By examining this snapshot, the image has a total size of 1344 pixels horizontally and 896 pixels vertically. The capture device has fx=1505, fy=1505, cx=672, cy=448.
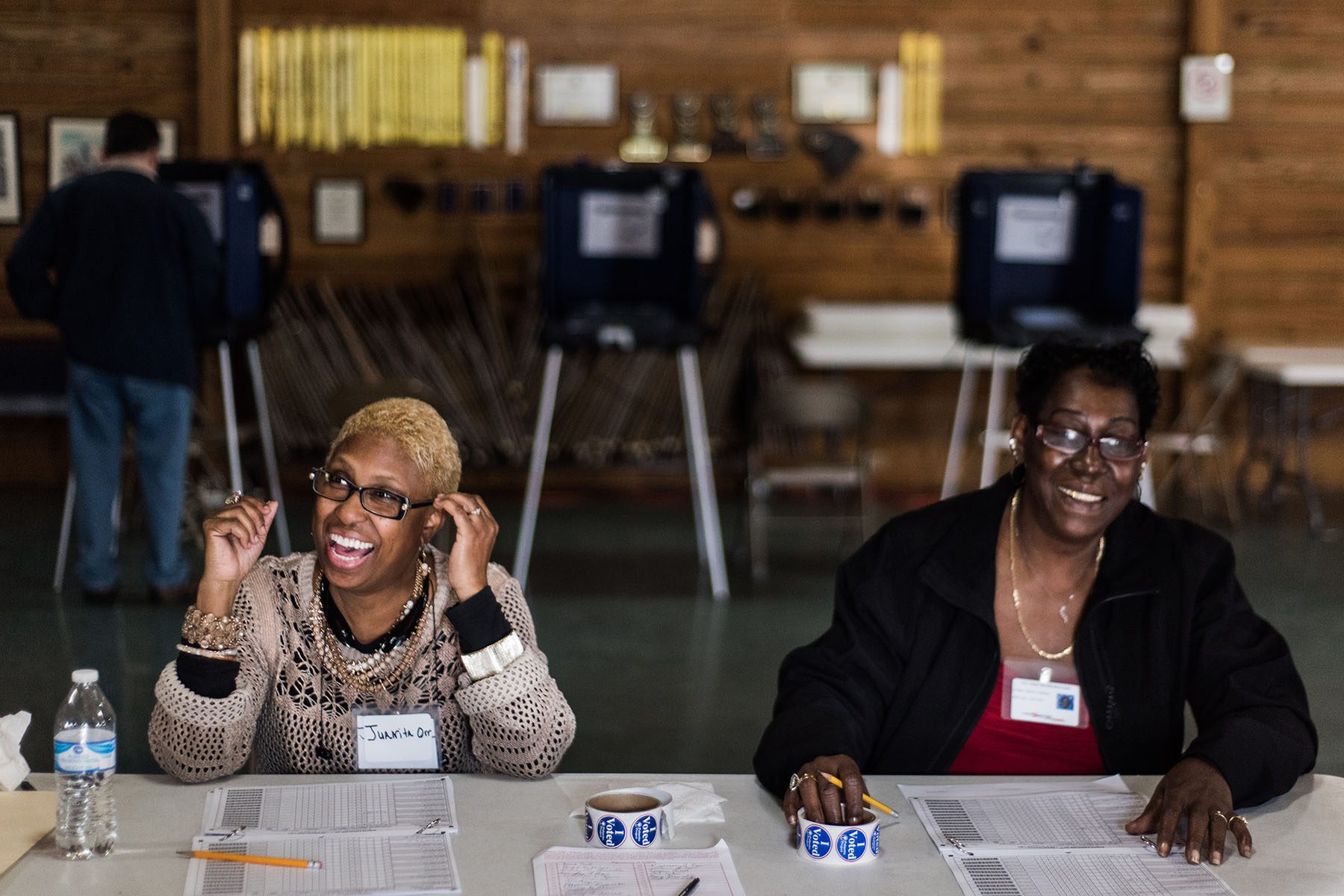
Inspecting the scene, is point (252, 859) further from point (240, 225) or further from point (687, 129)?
point (687, 129)

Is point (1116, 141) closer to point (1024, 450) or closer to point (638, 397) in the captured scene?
point (638, 397)

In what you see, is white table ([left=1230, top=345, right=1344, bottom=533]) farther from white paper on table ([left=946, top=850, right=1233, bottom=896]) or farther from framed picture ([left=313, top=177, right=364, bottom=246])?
white paper on table ([left=946, top=850, right=1233, bottom=896])

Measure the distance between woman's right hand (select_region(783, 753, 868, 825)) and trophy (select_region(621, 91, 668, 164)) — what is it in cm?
624

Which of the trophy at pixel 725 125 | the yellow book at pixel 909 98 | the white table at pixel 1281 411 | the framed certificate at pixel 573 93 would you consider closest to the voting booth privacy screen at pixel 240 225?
the framed certificate at pixel 573 93

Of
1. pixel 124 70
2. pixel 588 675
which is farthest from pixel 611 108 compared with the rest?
pixel 588 675

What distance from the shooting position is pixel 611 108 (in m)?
7.93

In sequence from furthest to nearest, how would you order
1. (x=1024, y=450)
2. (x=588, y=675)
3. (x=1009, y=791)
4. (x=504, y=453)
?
(x=504, y=453), (x=588, y=675), (x=1024, y=450), (x=1009, y=791)

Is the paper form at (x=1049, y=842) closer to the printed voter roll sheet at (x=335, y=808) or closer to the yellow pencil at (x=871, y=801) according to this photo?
the yellow pencil at (x=871, y=801)

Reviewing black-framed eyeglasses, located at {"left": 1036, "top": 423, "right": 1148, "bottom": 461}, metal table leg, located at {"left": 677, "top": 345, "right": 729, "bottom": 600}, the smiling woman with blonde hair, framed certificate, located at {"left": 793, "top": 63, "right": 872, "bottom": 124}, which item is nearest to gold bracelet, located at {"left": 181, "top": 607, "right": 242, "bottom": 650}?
the smiling woman with blonde hair

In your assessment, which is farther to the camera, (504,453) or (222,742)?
(504,453)

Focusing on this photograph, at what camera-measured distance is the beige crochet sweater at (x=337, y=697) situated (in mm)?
2111

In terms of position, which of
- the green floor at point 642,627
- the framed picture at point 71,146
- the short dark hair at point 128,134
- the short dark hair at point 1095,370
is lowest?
the green floor at point 642,627

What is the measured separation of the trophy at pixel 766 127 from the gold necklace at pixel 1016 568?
5658mm

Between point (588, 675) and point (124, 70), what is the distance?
4.99 m
